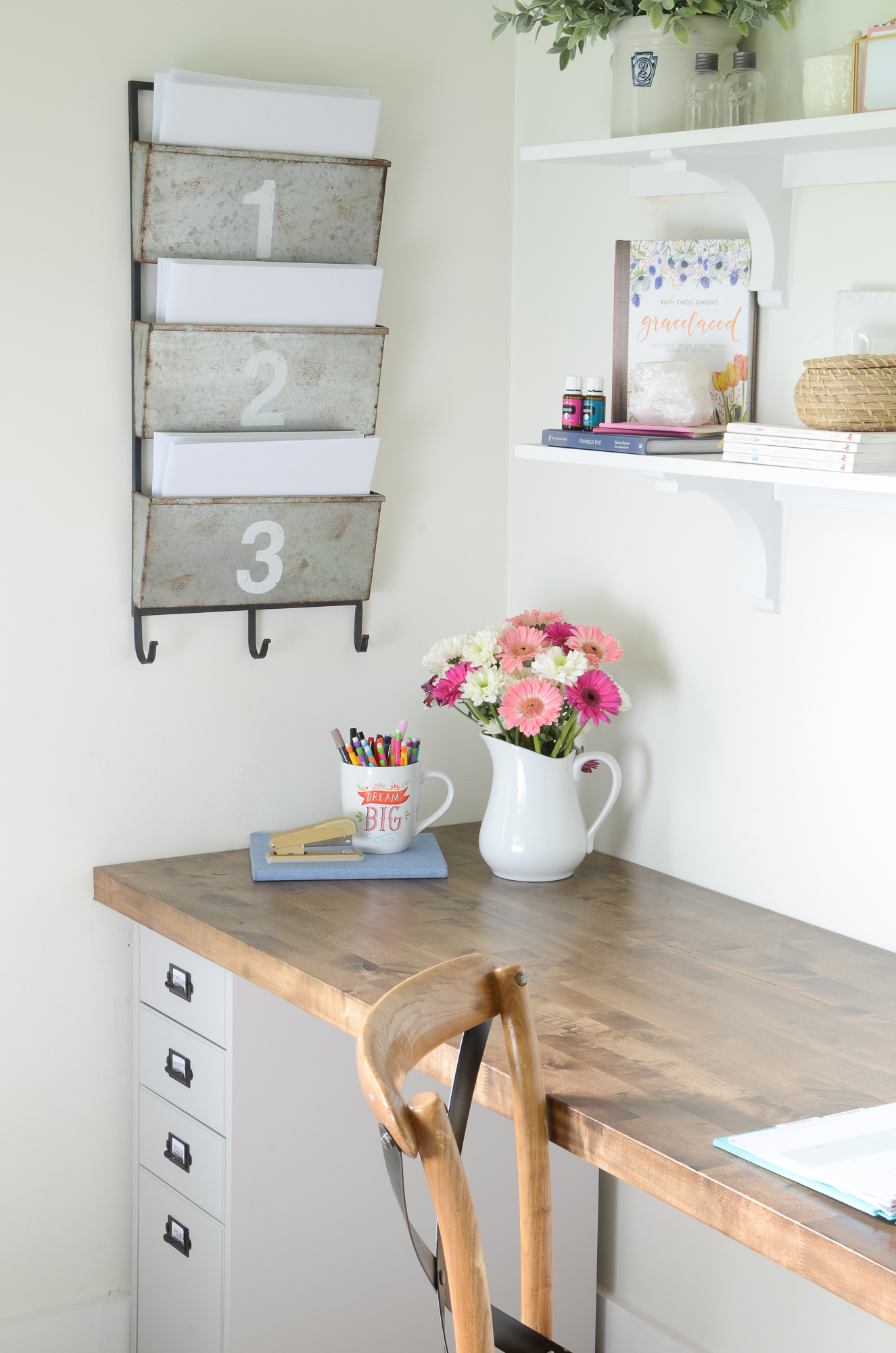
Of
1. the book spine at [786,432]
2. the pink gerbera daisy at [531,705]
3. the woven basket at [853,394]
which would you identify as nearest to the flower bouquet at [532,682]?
the pink gerbera daisy at [531,705]

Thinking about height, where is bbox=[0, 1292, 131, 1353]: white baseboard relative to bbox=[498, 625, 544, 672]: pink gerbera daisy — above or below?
below

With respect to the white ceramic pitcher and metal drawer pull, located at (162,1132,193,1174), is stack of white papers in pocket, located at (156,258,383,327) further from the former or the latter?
metal drawer pull, located at (162,1132,193,1174)

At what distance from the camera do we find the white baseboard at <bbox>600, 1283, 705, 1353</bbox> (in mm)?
2160

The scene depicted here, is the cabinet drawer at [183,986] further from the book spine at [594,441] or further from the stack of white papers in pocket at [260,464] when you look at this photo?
the book spine at [594,441]

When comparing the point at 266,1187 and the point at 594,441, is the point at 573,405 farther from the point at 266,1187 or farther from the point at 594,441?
the point at 266,1187

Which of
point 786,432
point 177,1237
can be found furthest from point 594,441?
point 177,1237

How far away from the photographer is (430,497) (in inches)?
90.6

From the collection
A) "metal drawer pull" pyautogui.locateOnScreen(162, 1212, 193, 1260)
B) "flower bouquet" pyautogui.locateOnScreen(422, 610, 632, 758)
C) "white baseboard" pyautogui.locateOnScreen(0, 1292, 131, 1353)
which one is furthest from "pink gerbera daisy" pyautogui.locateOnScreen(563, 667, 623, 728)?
"white baseboard" pyautogui.locateOnScreen(0, 1292, 131, 1353)

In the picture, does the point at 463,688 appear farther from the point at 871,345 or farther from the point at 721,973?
the point at 871,345

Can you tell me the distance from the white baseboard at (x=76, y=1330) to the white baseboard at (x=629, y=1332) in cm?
73

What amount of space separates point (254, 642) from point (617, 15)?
99 centimetres

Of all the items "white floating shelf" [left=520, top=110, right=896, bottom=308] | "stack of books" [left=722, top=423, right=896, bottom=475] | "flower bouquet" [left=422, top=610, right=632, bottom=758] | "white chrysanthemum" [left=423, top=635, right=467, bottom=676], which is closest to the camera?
"stack of books" [left=722, top=423, right=896, bottom=475]

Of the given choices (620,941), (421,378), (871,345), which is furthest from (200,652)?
(871,345)

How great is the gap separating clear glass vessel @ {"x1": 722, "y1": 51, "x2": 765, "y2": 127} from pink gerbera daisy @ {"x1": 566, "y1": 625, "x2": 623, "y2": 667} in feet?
2.28
